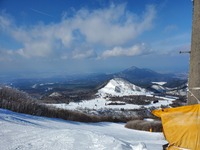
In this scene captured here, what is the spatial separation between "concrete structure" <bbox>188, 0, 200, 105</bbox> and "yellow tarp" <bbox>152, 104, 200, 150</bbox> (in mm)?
635

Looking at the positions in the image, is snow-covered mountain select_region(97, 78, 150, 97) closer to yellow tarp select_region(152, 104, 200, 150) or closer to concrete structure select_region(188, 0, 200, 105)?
concrete structure select_region(188, 0, 200, 105)

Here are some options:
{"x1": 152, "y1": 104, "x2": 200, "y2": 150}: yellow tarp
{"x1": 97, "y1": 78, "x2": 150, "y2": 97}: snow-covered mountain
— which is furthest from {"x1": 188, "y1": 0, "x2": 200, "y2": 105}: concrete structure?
{"x1": 97, "y1": 78, "x2": 150, "y2": 97}: snow-covered mountain

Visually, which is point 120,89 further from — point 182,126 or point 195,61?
point 182,126

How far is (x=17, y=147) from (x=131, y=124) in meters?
14.2

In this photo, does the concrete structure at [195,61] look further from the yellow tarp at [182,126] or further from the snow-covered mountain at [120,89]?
the snow-covered mountain at [120,89]

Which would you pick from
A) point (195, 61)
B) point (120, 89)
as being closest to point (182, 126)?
point (195, 61)

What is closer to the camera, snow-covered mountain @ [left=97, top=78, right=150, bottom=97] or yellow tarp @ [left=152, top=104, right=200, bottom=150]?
yellow tarp @ [left=152, top=104, right=200, bottom=150]

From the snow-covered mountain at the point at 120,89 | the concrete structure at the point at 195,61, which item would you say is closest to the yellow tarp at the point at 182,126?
the concrete structure at the point at 195,61

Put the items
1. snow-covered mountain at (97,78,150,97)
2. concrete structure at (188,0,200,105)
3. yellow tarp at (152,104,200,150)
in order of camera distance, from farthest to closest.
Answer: snow-covered mountain at (97,78,150,97) → concrete structure at (188,0,200,105) → yellow tarp at (152,104,200,150)

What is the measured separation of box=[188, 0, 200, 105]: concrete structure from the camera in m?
8.27

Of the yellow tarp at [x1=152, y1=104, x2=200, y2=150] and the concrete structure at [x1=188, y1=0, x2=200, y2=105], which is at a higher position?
the concrete structure at [x1=188, y1=0, x2=200, y2=105]

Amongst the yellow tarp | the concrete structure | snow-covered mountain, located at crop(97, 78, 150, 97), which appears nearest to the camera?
the yellow tarp

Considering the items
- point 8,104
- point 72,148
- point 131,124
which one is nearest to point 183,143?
point 72,148

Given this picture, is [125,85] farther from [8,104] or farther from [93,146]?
[93,146]
